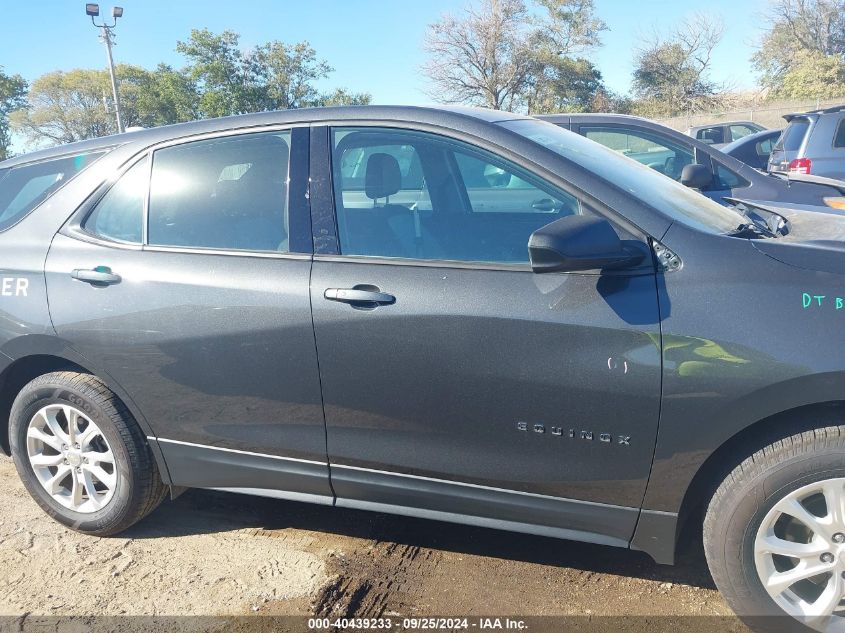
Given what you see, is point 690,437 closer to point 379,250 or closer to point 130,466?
point 379,250

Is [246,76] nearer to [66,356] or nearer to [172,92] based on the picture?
[172,92]

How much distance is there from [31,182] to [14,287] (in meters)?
0.57

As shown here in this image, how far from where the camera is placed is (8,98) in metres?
45.2

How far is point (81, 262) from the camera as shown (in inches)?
119

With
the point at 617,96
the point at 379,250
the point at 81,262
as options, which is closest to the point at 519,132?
the point at 379,250

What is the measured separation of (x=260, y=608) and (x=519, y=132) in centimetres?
210

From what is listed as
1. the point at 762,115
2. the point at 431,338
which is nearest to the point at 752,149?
the point at 431,338

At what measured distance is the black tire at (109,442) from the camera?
9.91ft

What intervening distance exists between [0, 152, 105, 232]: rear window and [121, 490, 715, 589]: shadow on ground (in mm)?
1612

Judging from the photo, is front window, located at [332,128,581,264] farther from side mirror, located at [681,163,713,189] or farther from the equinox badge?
side mirror, located at [681,163,713,189]

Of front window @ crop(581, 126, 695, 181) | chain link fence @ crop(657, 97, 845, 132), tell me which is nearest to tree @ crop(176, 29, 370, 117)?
chain link fence @ crop(657, 97, 845, 132)

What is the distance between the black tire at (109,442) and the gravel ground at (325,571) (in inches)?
4.9

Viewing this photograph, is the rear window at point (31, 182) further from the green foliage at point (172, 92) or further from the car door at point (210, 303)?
the green foliage at point (172, 92)

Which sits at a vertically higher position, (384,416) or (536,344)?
(536,344)
